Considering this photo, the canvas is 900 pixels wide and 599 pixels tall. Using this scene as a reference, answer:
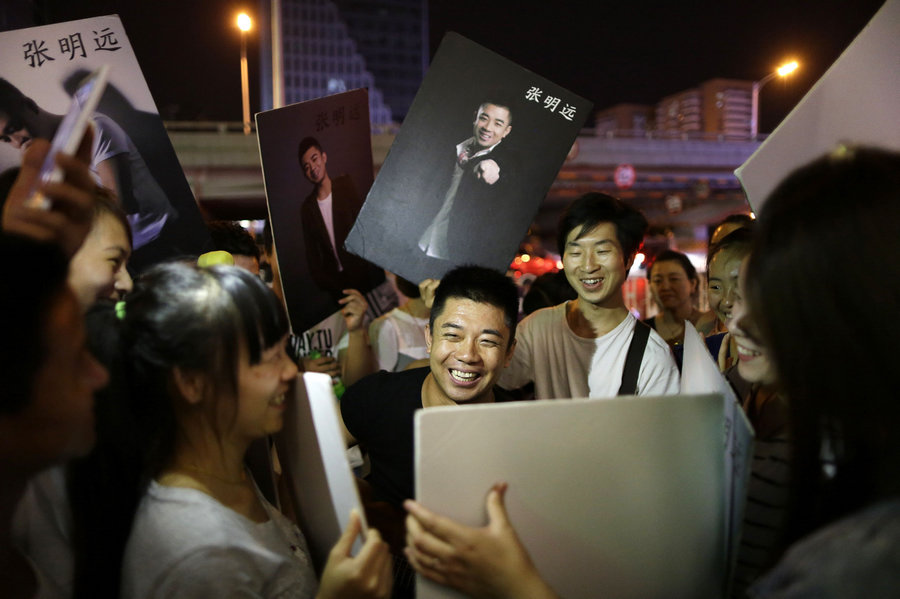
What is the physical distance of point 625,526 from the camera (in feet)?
4.24

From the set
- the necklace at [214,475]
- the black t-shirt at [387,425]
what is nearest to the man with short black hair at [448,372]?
the black t-shirt at [387,425]

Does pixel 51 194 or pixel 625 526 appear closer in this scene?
pixel 51 194

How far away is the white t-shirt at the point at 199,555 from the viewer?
1194 millimetres

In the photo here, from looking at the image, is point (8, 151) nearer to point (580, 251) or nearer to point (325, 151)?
point (325, 151)

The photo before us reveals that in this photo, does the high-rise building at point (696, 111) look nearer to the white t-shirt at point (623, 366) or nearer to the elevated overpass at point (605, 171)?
the elevated overpass at point (605, 171)

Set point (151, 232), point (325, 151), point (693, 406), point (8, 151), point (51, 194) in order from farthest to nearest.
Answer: point (325, 151)
point (151, 232)
point (8, 151)
point (693, 406)
point (51, 194)

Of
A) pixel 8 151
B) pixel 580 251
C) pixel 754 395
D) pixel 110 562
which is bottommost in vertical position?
pixel 110 562

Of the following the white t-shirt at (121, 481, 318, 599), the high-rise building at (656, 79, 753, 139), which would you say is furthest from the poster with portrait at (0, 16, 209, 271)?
the high-rise building at (656, 79, 753, 139)

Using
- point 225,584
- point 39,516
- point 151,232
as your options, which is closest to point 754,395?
point 225,584

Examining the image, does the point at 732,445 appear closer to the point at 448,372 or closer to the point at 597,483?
the point at 597,483

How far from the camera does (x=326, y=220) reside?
2.83m

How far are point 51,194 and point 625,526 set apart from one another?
1325 mm

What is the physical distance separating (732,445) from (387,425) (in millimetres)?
1391

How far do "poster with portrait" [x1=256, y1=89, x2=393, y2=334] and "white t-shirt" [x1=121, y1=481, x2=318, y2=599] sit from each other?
56.3 inches
